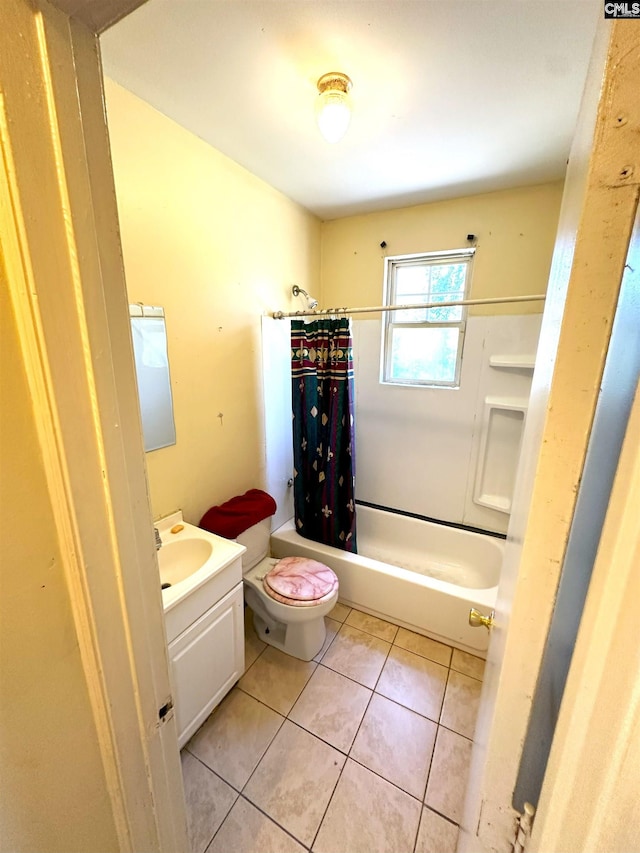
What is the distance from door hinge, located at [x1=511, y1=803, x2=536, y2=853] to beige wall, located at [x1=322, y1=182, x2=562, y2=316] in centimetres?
213

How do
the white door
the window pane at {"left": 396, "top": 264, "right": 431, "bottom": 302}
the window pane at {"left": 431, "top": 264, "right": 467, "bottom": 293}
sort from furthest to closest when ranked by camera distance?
1. the window pane at {"left": 396, "top": 264, "right": 431, "bottom": 302}
2. the window pane at {"left": 431, "top": 264, "right": 467, "bottom": 293}
3. the white door

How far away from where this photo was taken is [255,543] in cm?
188

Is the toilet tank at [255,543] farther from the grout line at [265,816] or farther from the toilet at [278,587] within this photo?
the grout line at [265,816]

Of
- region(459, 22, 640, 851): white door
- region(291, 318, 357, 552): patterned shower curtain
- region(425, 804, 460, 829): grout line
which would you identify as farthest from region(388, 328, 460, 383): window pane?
region(425, 804, 460, 829): grout line

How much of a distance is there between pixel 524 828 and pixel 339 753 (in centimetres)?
112

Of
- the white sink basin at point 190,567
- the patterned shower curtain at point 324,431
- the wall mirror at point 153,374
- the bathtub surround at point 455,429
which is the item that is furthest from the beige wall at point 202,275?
the bathtub surround at point 455,429

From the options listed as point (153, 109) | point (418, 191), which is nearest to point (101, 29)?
point (153, 109)

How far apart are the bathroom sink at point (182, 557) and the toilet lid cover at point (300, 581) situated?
1.32 feet

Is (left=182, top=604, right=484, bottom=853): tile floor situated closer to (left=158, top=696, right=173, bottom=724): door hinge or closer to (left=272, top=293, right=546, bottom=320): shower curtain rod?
(left=158, top=696, right=173, bottom=724): door hinge

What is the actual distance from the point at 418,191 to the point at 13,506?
7.77 ft

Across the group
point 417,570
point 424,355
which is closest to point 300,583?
point 417,570

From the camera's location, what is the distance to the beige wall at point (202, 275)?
134 cm

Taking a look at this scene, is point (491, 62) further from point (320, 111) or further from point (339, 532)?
point (339, 532)

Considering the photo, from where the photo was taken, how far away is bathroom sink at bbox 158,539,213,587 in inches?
55.6
